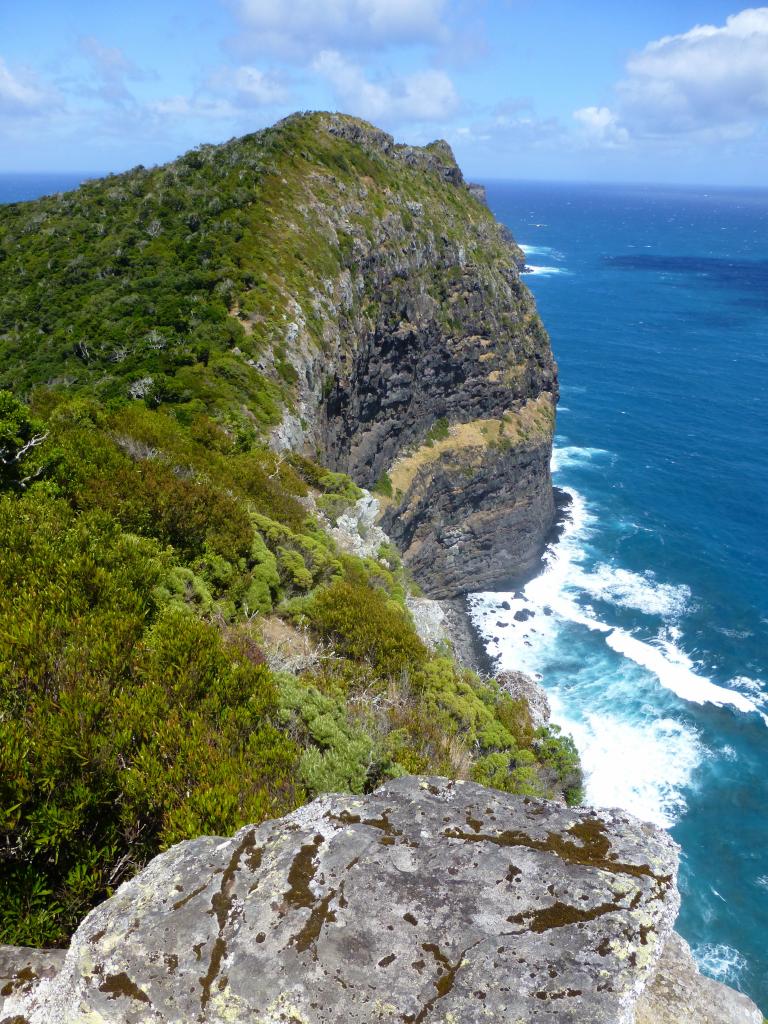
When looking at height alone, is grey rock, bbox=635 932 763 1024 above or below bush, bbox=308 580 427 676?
above

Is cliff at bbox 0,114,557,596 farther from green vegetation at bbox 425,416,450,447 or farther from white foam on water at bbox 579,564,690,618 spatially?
white foam on water at bbox 579,564,690,618

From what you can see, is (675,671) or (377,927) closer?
(377,927)

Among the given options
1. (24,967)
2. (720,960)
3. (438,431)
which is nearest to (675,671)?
(720,960)

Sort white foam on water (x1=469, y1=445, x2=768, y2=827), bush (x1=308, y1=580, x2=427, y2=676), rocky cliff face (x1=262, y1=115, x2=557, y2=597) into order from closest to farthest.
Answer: bush (x1=308, y1=580, x2=427, y2=676), white foam on water (x1=469, y1=445, x2=768, y2=827), rocky cliff face (x1=262, y1=115, x2=557, y2=597)

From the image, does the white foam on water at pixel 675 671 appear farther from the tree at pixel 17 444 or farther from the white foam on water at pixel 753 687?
the tree at pixel 17 444

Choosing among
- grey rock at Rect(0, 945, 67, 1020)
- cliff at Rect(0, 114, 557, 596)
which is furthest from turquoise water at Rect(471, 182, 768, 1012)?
grey rock at Rect(0, 945, 67, 1020)

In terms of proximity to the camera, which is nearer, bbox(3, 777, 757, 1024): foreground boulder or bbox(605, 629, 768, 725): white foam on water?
bbox(3, 777, 757, 1024): foreground boulder

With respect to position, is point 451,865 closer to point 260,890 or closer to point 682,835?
point 260,890

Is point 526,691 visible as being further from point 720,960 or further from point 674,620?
point 674,620
